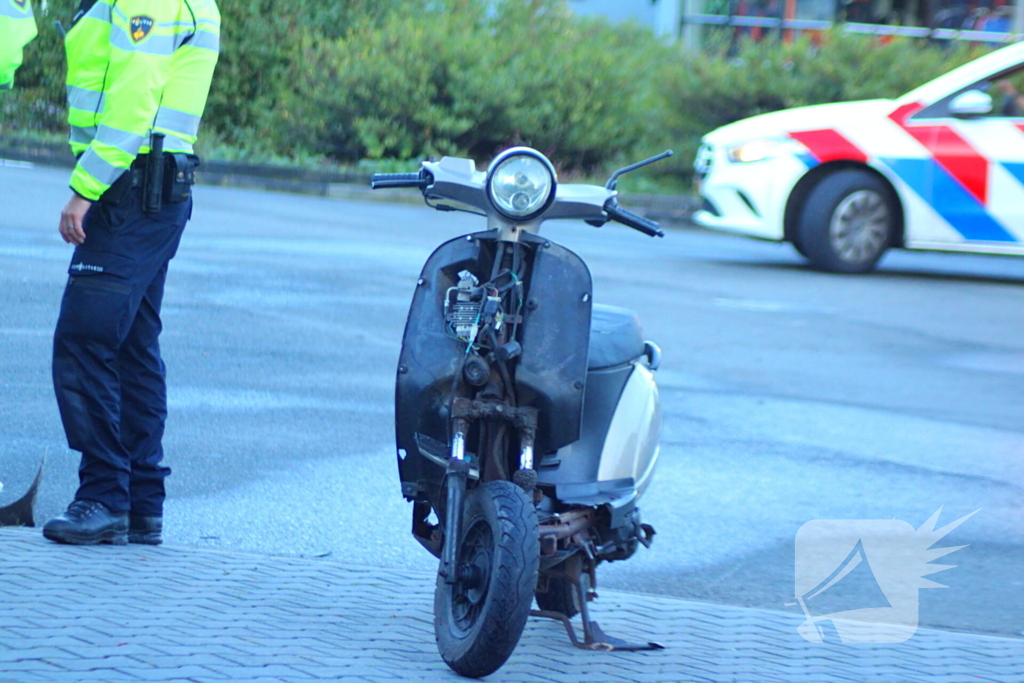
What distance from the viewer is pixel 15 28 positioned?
13.5ft

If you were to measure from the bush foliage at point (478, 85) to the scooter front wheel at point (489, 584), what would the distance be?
15.5 meters

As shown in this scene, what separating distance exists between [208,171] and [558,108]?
16.2 ft

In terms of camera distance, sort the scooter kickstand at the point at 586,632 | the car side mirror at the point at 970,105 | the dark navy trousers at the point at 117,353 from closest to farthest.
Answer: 1. the scooter kickstand at the point at 586,632
2. the dark navy trousers at the point at 117,353
3. the car side mirror at the point at 970,105

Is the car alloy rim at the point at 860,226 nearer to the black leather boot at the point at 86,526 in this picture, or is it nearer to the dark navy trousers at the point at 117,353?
the dark navy trousers at the point at 117,353

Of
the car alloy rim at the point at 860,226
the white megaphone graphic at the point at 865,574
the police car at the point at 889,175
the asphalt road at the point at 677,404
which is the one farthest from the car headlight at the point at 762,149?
the white megaphone graphic at the point at 865,574

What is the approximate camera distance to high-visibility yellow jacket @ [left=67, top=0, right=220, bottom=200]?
13.2ft

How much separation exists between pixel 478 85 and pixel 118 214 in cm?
1512

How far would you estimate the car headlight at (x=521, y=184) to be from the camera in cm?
344

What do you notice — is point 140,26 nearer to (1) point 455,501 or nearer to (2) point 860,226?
(1) point 455,501

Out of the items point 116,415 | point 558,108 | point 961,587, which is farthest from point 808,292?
point 558,108

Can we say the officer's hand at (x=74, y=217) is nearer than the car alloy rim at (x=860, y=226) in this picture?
Yes

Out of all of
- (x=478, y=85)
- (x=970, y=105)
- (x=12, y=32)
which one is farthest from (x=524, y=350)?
(x=478, y=85)

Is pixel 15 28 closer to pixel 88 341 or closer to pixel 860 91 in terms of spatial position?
pixel 88 341

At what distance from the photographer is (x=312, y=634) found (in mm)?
3584
